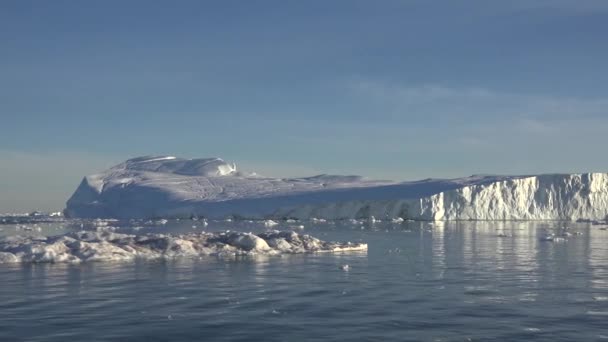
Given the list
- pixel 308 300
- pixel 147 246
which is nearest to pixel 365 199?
pixel 147 246

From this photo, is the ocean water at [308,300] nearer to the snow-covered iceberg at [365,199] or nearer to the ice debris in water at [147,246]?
the ice debris in water at [147,246]

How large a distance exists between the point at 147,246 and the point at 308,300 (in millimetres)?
14787

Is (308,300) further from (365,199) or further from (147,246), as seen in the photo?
(365,199)

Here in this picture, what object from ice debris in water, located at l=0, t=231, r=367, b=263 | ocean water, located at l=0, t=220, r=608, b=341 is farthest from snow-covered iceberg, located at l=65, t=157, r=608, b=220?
ocean water, located at l=0, t=220, r=608, b=341

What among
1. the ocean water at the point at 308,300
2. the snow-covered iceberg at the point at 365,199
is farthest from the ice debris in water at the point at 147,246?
the snow-covered iceberg at the point at 365,199

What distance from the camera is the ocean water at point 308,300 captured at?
13.4 meters

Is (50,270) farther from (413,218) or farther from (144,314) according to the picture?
(413,218)

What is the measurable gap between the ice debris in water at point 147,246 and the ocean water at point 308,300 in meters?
1.34

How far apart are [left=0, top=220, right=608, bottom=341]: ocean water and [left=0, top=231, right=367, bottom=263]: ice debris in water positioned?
4.39ft

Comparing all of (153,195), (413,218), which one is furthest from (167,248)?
(153,195)

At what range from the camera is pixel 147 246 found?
98.5 feet

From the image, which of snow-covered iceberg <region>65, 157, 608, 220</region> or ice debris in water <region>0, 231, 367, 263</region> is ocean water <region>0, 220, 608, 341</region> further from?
snow-covered iceberg <region>65, 157, 608, 220</region>

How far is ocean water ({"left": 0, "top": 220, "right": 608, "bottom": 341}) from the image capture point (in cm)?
1343

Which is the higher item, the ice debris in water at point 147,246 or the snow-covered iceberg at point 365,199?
the snow-covered iceberg at point 365,199
